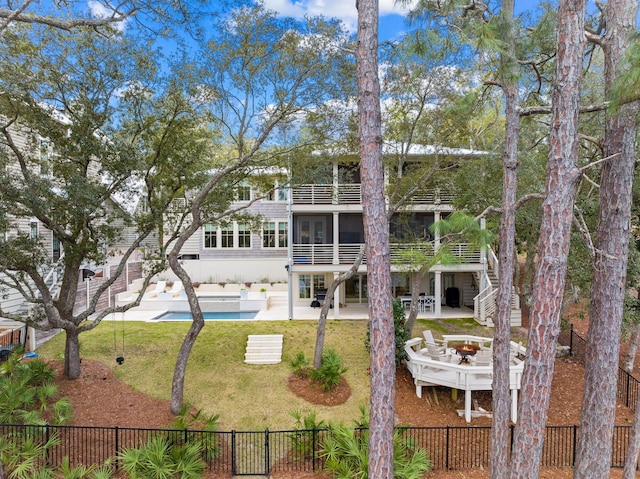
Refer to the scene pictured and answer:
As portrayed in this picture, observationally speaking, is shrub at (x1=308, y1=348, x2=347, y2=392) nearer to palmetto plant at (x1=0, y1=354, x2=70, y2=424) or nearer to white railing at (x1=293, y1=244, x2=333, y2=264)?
palmetto plant at (x1=0, y1=354, x2=70, y2=424)

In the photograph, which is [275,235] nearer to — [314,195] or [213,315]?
[213,315]

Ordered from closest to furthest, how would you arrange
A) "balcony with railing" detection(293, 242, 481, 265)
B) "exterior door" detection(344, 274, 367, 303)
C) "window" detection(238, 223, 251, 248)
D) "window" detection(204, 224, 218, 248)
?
1. "balcony with railing" detection(293, 242, 481, 265)
2. "exterior door" detection(344, 274, 367, 303)
3. "window" detection(204, 224, 218, 248)
4. "window" detection(238, 223, 251, 248)

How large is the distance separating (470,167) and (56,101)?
12161 millimetres

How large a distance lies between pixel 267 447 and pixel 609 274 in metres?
7.09

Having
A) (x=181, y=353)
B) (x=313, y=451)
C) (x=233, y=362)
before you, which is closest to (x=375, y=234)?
(x=313, y=451)

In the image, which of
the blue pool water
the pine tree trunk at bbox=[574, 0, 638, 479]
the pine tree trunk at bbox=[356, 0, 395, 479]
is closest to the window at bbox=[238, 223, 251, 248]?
the blue pool water

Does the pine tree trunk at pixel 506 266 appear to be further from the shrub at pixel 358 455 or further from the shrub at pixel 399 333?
the shrub at pixel 399 333

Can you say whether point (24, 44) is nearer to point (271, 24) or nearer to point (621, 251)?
point (271, 24)

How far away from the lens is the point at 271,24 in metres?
9.07

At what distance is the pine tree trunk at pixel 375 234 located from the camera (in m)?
4.89

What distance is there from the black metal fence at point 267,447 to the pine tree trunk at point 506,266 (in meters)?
1.68

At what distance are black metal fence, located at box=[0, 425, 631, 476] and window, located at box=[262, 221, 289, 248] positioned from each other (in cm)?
1620

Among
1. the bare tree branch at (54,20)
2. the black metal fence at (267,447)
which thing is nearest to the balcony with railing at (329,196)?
the bare tree branch at (54,20)

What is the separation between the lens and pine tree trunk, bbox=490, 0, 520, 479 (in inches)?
223
